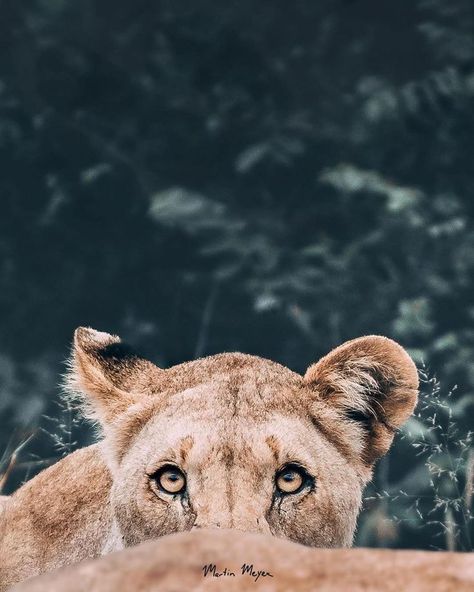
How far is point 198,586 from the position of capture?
157 cm

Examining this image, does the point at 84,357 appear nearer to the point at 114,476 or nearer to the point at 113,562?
the point at 114,476

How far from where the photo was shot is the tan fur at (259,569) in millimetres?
1562

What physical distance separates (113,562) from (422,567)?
1.81 feet

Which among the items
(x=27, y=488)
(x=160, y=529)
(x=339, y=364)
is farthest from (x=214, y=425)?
(x=27, y=488)

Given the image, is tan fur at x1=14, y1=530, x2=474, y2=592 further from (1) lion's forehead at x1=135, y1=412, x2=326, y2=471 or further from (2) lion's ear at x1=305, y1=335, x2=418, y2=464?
(2) lion's ear at x1=305, y1=335, x2=418, y2=464

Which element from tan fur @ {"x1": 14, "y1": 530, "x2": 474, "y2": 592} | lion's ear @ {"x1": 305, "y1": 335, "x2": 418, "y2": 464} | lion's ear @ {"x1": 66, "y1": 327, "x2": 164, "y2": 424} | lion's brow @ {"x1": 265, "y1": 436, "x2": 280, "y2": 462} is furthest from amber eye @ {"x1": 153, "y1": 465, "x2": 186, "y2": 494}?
tan fur @ {"x1": 14, "y1": 530, "x2": 474, "y2": 592}

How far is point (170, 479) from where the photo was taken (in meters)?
3.13

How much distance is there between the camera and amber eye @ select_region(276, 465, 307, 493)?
307 centimetres

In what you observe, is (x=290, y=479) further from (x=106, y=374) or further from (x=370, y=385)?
(x=106, y=374)

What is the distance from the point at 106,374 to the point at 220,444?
1.03 meters

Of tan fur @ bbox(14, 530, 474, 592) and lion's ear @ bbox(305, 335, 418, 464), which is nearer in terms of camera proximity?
tan fur @ bbox(14, 530, 474, 592)

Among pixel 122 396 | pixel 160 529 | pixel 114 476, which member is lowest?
pixel 160 529
